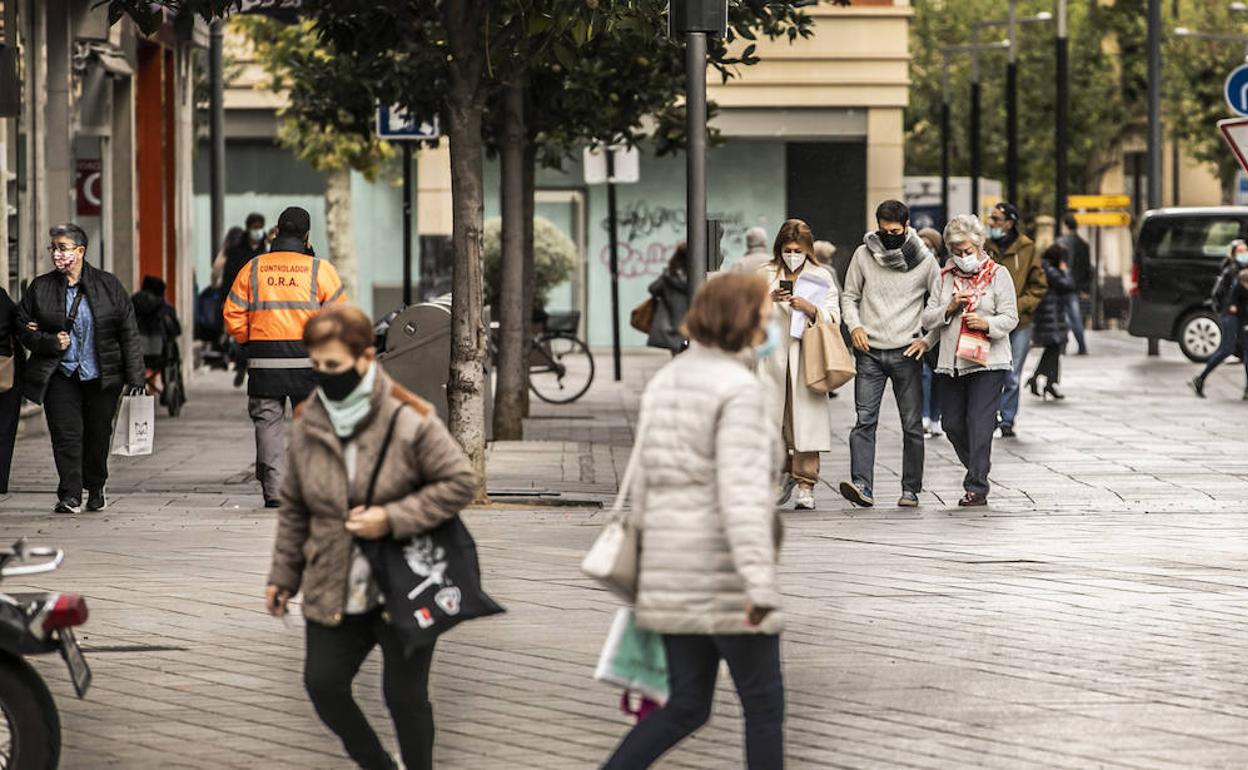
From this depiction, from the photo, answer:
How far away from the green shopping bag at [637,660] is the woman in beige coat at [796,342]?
24.5 ft

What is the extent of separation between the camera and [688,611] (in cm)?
575

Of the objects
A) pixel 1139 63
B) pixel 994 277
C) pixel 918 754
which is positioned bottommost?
pixel 918 754

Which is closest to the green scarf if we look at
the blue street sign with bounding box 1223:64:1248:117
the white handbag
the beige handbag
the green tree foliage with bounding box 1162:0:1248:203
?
the white handbag

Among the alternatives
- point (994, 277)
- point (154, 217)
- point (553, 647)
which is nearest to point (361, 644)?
point (553, 647)

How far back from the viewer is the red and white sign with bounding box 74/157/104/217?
25.0m

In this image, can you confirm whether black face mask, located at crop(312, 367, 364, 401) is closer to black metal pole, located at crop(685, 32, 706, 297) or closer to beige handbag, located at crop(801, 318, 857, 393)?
black metal pole, located at crop(685, 32, 706, 297)

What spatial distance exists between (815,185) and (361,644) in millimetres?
31355

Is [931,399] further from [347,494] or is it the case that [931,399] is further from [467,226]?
[347,494]

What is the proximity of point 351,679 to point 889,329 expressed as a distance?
26.8 ft

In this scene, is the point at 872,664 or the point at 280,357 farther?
the point at 280,357

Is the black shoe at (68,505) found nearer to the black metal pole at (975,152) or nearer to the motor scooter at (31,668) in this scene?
the motor scooter at (31,668)

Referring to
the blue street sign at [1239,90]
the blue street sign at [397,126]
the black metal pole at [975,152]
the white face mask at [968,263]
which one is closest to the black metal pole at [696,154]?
the white face mask at [968,263]

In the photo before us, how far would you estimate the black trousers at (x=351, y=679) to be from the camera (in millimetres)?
6125

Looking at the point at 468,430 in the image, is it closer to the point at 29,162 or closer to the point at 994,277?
the point at 994,277
